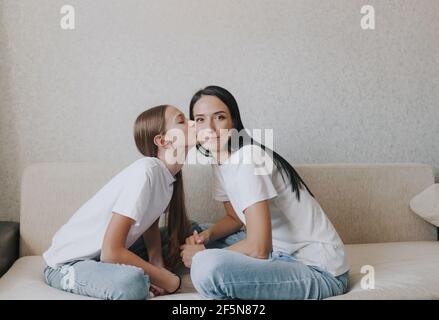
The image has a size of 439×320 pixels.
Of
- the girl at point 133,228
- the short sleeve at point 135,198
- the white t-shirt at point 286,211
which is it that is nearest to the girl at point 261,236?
the white t-shirt at point 286,211

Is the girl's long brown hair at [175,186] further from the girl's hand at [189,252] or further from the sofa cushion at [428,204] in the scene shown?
the sofa cushion at [428,204]

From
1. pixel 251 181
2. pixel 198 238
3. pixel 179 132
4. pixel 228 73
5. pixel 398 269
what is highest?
pixel 228 73

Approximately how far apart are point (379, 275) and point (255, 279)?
1.62ft

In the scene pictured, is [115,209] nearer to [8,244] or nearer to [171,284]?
[171,284]

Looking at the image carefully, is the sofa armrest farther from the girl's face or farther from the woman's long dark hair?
the woman's long dark hair

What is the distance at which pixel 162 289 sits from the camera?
156 centimetres

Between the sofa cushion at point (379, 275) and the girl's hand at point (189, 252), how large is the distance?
9 centimetres

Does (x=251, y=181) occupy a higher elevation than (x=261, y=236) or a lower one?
higher

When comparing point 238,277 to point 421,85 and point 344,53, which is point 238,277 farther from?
point 421,85

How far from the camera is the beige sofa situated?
1765 millimetres

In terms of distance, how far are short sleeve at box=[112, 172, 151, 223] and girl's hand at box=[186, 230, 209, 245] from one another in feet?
0.87

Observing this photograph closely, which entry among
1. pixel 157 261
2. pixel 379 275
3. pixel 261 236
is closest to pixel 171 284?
pixel 157 261

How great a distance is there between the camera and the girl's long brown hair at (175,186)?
1715mm

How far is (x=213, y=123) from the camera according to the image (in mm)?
1642
